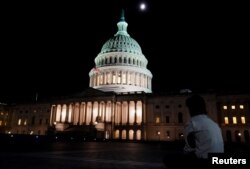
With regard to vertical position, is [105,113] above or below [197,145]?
above

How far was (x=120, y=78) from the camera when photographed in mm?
97312

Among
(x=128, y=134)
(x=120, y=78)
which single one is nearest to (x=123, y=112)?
(x=128, y=134)

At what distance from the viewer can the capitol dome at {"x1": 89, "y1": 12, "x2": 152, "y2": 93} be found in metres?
96.1

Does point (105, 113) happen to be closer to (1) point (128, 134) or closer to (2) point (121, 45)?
(1) point (128, 134)

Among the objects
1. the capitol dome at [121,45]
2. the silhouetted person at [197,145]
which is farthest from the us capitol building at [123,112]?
the silhouetted person at [197,145]

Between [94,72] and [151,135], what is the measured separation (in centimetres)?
4029

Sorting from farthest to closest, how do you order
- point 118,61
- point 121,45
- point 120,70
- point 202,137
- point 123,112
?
point 121,45 → point 118,61 → point 120,70 → point 123,112 → point 202,137

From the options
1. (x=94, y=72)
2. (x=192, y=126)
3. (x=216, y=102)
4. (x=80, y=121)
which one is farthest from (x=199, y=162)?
(x=94, y=72)

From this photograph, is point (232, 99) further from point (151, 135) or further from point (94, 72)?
point (94, 72)

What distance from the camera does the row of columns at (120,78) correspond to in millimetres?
97131

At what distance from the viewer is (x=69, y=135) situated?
67.0 metres

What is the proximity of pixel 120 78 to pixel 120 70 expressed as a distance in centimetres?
344

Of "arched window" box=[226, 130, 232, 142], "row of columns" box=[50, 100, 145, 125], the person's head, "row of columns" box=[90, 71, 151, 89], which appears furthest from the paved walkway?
"row of columns" box=[90, 71, 151, 89]

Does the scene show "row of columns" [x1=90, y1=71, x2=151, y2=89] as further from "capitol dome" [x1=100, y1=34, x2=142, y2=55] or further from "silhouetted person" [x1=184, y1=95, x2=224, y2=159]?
"silhouetted person" [x1=184, y1=95, x2=224, y2=159]
